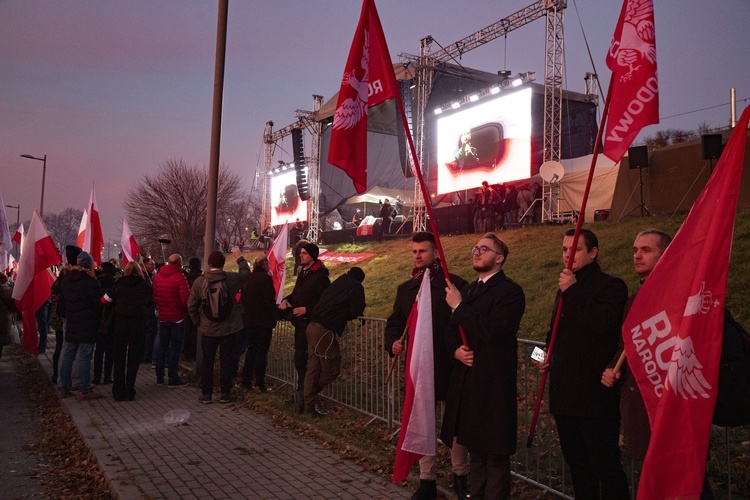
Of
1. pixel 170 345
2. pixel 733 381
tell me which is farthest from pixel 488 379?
pixel 170 345

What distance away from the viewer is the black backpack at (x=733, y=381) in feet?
9.67

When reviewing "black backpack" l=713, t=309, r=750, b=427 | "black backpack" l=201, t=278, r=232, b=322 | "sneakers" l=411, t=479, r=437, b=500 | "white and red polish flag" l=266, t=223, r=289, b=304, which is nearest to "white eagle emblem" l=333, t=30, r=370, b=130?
"sneakers" l=411, t=479, r=437, b=500

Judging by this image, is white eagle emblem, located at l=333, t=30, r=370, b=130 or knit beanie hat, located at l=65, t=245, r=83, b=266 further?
knit beanie hat, located at l=65, t=245, r=83, b=266

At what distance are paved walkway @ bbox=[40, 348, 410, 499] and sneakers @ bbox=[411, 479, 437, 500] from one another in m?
0.24

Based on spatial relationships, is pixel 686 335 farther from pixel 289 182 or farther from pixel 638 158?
pixel 289 182

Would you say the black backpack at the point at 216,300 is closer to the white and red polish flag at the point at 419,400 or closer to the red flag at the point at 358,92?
the red flag at the point at 358,92

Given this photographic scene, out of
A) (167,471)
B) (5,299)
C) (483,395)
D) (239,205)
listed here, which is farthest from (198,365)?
(239,205)

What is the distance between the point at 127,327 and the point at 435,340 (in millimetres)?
5526

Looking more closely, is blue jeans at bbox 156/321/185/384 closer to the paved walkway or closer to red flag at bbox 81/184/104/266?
the paved walkway

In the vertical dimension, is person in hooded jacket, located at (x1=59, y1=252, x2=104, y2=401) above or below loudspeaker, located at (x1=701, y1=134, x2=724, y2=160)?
below

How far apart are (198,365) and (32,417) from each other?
2.65 m

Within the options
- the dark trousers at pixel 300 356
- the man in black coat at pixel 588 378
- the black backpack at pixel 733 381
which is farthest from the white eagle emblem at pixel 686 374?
the dark trousers at pixel 300 356

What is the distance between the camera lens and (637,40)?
385 cm

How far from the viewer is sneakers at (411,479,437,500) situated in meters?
4.74
